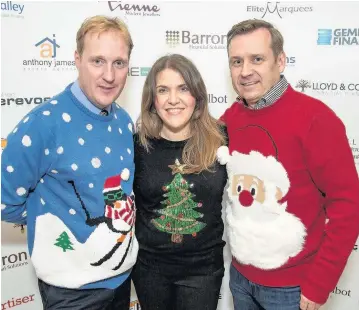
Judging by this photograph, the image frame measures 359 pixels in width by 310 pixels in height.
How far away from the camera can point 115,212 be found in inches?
54.6

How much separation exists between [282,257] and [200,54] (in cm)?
132

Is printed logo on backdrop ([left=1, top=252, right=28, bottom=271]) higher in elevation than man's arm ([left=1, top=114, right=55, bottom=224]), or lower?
lower

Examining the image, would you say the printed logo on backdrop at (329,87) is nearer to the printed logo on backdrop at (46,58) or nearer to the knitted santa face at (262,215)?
the knitted santa face at (262,215)

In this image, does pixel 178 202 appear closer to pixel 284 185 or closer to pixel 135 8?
pixel 284 185

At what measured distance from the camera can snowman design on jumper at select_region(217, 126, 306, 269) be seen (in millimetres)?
1424

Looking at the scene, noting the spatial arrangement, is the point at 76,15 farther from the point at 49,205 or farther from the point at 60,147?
the point at 49,205

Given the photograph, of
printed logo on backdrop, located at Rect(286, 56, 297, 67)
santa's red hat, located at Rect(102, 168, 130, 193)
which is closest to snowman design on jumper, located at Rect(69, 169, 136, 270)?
santa's red hat, located at Rect(102, 168, 130, 193)

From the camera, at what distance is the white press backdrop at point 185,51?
2.03 metres

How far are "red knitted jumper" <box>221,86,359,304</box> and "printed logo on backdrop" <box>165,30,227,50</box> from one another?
0.81 metres

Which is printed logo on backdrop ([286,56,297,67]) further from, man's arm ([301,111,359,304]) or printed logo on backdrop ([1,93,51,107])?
printed logo on backdrop ([1,93,51,107])

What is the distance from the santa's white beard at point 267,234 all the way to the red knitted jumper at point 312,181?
27 millimetres

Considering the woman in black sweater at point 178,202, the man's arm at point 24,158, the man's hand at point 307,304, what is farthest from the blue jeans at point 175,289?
the man's arm at point 24,158

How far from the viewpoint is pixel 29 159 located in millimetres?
1228

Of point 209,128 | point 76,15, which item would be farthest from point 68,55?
point 209,128
